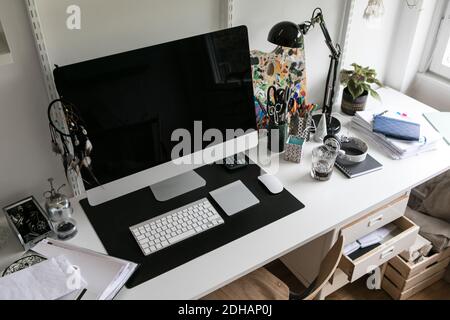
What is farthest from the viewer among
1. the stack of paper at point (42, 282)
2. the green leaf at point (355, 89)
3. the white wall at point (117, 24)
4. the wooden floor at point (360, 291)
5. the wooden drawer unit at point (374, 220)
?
the wooden floor at point (360, 291)

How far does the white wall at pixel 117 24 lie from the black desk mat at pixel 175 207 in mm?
495

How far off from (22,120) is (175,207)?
557 mm

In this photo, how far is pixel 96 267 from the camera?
4.13 feet

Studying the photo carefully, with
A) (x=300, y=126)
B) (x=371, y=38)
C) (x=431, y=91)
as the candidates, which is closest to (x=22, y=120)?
(x=300, y=126)

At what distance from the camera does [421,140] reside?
1.74 m

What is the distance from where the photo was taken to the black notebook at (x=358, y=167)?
1.62m

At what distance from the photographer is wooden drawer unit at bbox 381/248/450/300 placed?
1.90 metres

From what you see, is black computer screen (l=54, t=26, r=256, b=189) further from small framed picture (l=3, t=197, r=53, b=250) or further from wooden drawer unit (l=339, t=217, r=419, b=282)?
wooden drawer unit (l=339, t=217, r=419, b=282)

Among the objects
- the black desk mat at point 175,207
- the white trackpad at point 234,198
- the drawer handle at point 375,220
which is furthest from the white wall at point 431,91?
the white trackpad at point 234,198

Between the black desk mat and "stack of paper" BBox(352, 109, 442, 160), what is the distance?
50 centimetres

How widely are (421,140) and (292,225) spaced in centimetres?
71

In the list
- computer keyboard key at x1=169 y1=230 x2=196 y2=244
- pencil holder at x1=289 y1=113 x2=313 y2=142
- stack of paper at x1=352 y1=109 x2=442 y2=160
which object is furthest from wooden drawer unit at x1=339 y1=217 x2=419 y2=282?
computer keyboard key at x1=169 y1=230 x2=196 y2=244

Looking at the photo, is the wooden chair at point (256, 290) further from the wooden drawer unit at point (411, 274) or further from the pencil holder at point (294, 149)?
the wooden drawer unit at point (411, 274)
